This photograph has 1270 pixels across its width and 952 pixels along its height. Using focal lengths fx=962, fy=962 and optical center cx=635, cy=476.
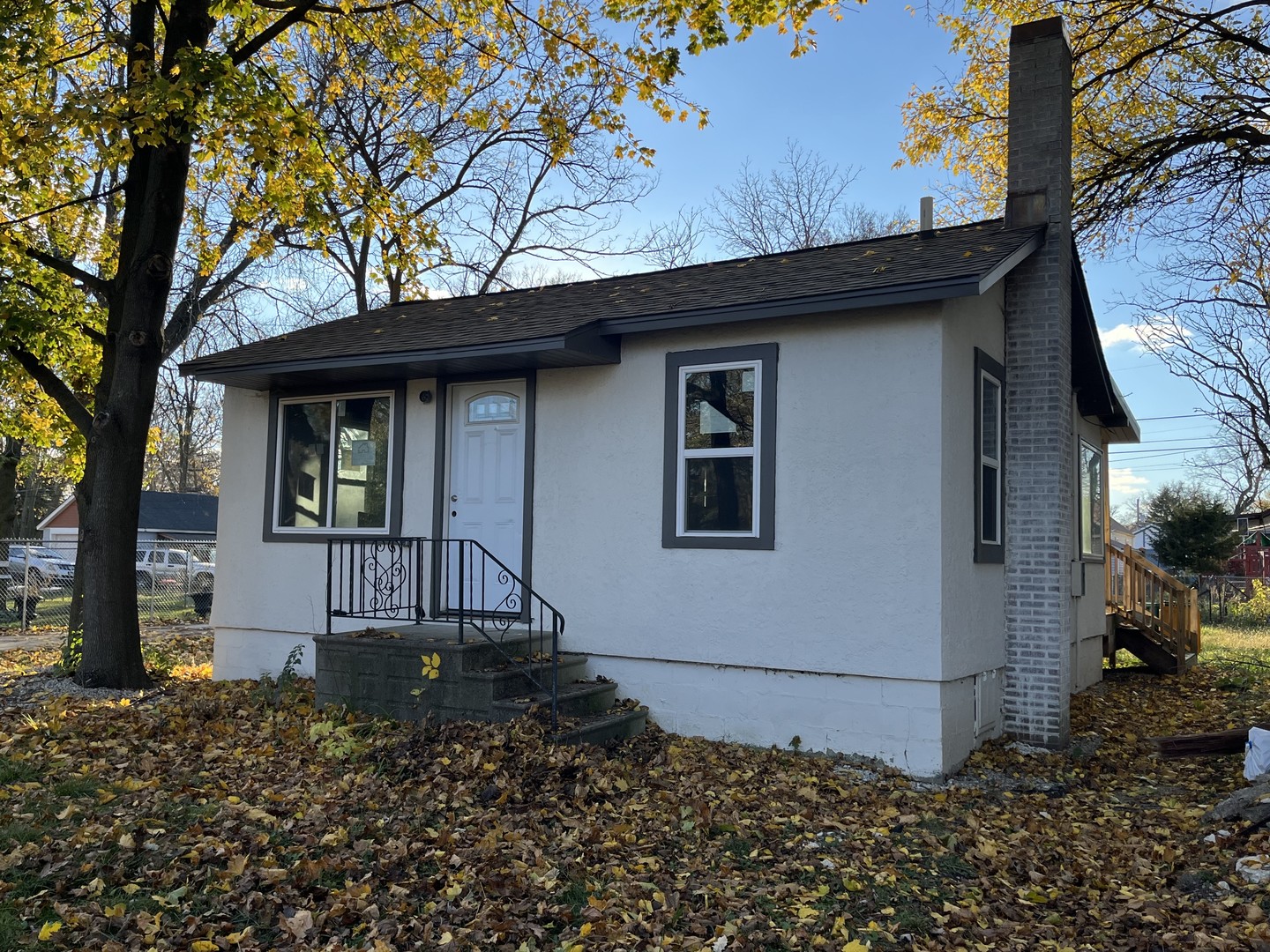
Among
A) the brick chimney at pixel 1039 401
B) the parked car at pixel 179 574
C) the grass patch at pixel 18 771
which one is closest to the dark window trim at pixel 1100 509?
the brick chimney at pixel 1039 401

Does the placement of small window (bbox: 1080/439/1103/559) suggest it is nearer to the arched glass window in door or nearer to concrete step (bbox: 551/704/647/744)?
concrete step (bbox: 551/704/647/744)

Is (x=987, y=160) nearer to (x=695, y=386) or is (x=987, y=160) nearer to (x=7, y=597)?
(x=695, y=386)

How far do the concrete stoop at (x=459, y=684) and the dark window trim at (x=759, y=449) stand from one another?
1.44 meters

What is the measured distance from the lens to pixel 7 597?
2012 centimetres

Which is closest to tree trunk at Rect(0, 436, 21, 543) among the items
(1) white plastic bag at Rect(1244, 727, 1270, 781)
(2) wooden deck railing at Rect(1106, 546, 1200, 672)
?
(2) wooden deck railing at Rect(1106, 546, 1200, 672)

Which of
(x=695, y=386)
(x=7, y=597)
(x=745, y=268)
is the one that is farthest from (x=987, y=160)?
(x=7, y=597)

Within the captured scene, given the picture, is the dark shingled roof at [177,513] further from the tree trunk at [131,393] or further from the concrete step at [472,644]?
the concrete step at [472,644]

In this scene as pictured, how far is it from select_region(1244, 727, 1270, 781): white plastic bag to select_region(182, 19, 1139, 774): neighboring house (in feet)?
5.53

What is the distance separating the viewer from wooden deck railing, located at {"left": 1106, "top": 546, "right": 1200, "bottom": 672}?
45.3 feet

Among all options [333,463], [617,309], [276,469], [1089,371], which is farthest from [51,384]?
[1089,371]

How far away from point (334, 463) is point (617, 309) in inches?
143

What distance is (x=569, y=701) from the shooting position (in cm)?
770

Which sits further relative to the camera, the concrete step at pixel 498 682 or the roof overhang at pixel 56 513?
the roof overhang at pixel 56 513

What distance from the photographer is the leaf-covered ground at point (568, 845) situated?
4230 mm
